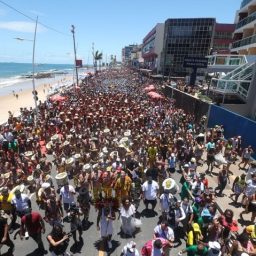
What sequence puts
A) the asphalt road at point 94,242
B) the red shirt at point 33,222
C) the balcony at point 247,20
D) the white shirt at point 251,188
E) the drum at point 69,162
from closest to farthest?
the red shirt at point 33,222, the asphalt road at point 94,242, the white shirt at point 251,188, the drum at point 69,162, the balcony at point 247,20

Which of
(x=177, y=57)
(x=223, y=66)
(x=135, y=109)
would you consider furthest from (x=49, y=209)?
(x=177, y=57)

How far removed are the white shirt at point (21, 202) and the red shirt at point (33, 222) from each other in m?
1.26

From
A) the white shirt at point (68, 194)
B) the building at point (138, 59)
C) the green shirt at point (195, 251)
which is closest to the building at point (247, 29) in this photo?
the white shirt at point (68, 194)

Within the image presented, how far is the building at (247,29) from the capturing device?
3027 centimetres

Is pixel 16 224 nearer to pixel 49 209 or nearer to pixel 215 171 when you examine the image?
pixel 49 209

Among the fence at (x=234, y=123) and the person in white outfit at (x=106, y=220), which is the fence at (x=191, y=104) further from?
the person in white outfit at (x=106, y=220)

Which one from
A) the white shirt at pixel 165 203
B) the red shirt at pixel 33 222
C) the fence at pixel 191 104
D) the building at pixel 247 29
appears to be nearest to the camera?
the red shirt at pixel 33 222

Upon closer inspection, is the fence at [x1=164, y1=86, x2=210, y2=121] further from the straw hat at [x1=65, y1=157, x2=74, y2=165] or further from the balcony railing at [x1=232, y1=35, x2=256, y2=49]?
the straw hat at [x1=65, y1=157, x2=74, y2=165]

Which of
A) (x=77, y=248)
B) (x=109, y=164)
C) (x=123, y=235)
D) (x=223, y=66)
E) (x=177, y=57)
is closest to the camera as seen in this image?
(x=77, y=248)

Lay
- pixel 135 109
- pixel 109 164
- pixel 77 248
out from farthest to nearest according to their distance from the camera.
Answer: pixel 135 109 → pixel 109 164 → pixel 77 248

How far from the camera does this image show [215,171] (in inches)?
572

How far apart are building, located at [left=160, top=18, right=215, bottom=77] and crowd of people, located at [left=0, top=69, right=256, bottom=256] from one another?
170 ft

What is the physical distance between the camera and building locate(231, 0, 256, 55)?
99.3 ft

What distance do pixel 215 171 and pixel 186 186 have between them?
5.97 meters
